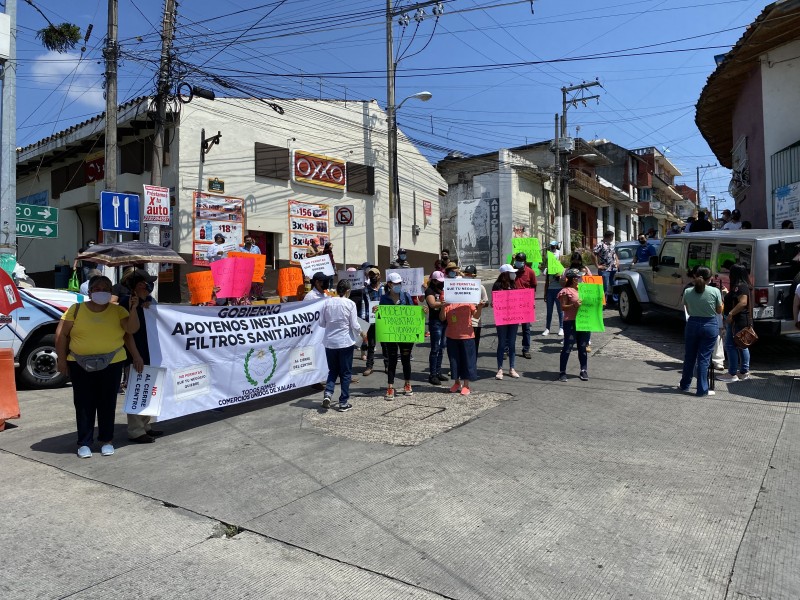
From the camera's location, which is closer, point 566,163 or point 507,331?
point 507,331

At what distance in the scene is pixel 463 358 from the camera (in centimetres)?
786

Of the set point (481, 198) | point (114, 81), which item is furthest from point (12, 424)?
point (481, 198)

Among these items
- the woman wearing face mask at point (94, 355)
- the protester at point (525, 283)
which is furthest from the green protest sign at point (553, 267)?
the woman wearing face mask at point (94, 355)

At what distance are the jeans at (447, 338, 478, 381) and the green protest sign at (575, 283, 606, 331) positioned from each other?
172 cm

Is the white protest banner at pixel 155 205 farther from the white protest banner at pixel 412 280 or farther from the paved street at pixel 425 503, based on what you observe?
the paved street at pixel 425 503

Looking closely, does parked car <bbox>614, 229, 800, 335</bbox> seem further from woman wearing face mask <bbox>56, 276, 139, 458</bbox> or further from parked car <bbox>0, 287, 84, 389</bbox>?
parked car <bbox>0, 287, 84, 389</bbox>

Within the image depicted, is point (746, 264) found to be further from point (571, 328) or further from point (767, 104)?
point (767, 104)

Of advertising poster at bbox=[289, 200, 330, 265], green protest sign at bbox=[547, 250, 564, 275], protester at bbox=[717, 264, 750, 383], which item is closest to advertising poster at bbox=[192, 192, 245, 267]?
advertising poster at bbox=[289, 200, 330, 265]

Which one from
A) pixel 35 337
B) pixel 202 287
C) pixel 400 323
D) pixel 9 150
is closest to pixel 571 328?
pixel 400 323

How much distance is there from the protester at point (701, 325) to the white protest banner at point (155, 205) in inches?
408

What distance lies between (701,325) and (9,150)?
12.1m

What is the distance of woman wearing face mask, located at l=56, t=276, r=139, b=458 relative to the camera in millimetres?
5734

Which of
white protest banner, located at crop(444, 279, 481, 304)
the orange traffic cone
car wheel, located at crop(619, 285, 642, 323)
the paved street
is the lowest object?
the paved street

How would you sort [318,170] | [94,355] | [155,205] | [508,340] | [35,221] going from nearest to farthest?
[94,355] → [508,340] → [35,221] → [155,205] → [318,170]
